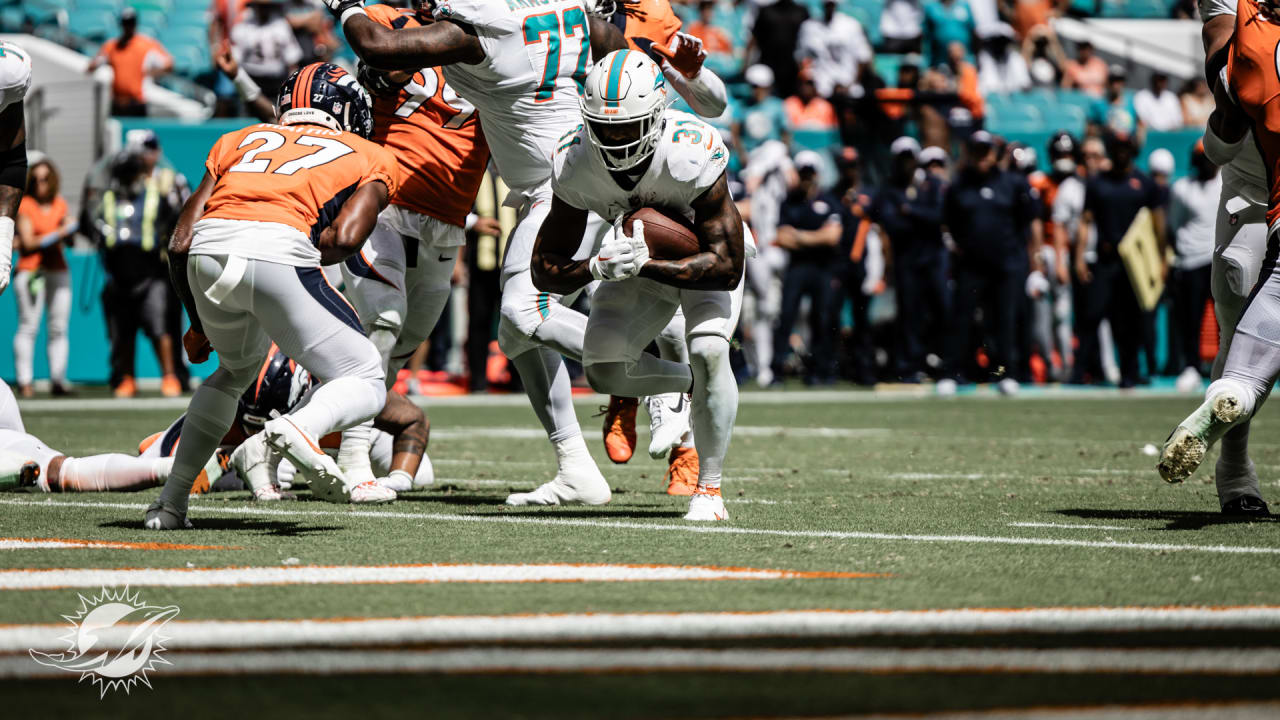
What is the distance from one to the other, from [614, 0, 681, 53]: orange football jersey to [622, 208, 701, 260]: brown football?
6.37ft

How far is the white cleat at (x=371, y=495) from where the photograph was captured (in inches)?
256

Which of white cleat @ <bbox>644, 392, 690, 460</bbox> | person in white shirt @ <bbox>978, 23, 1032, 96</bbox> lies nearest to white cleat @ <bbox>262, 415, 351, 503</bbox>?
white cleat @ <bbox>644, 392, 690, 460</bbox>

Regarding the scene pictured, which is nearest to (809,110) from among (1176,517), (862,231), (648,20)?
(862,231)

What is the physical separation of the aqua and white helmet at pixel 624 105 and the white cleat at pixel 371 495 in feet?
5.89

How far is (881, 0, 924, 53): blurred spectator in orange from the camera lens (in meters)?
21.3

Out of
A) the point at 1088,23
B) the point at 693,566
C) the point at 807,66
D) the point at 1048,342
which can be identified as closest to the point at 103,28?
the point at 807,66

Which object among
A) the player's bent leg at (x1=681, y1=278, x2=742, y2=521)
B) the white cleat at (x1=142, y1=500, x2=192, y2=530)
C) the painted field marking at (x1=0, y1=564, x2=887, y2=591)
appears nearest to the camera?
the painted field marking at (x1=0, y1=564, x2=887, y2=591)

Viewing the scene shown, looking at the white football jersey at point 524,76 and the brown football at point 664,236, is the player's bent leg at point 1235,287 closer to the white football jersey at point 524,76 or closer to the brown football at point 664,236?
the brown football at point 664,236

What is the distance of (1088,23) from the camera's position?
2550 centimetres

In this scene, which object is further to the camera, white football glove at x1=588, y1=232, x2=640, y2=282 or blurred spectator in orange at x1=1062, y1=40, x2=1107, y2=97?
blurred spectator in orange at x1=1062, y1=40, x2=1107, y2=97

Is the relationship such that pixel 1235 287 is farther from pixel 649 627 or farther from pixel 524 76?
pixel 649 627

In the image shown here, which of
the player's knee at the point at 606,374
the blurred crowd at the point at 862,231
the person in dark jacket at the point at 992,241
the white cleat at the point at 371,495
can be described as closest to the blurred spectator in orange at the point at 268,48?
the blurred crowd at the point at 862,231

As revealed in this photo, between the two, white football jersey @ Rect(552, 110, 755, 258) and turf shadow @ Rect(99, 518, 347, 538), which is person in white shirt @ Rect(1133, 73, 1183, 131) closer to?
white football jersey @ Rect(552, 110, 755, 258)

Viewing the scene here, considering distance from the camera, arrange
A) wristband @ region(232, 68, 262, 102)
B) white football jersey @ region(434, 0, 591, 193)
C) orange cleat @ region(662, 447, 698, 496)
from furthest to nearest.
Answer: wristband @ region(232, 68, 262, 102)
orange cleat @ region(662, 447, 698, 496)
white football jersey @ region(434, 0, 591, 193)
